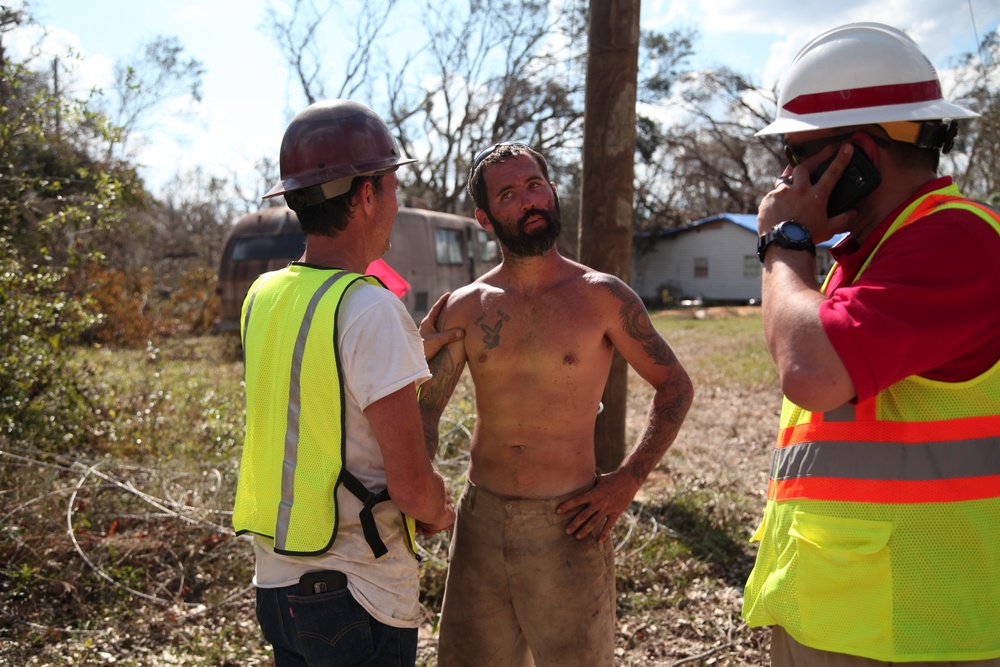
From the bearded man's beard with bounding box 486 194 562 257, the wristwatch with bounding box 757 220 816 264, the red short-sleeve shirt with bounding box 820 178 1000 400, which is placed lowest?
the red short-sleeve shirt with bounding box 820 178 1000 400

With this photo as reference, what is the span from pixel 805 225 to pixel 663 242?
34164mm

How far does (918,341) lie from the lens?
1.43 meters

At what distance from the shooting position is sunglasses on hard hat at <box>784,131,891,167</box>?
5.61 feet

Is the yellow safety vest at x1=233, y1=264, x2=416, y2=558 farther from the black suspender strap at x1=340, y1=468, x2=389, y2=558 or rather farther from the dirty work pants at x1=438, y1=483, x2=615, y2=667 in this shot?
the dirty work pants at x1=438, y1=483, x2=615, y2=667

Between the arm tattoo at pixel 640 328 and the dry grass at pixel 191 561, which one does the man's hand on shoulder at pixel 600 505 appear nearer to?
the arm tattoo at pixel 640 328

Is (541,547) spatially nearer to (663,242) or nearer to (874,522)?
(874,522)

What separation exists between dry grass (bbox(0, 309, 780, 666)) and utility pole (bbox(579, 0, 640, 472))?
1814 millimetres

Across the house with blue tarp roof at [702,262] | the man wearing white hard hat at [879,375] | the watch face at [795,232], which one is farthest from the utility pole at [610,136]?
the house with blue tarp roof at [702,262]

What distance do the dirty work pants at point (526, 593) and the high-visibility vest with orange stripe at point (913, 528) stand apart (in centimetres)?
97

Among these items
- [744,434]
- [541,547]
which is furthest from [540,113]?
[541,547]

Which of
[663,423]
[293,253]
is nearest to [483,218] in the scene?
[663,423]

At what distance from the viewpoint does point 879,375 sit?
1429 millimetres

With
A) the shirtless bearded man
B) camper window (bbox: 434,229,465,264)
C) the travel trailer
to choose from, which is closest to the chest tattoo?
the shirtless bearded man

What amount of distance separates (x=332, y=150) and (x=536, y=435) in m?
1.18
